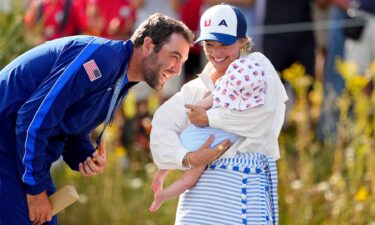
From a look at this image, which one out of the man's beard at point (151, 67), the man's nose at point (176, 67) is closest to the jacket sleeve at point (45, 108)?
the man's beard at point (151, 67)

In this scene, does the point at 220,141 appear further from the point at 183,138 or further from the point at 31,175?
the point at 31,175

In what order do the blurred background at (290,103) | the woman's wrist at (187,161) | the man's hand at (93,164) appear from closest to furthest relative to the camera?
1. the woman's wrist at (187,161)
2. the man's hand at (93,164)
3. the blurred background at (290,103)

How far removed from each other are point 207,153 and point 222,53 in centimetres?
47

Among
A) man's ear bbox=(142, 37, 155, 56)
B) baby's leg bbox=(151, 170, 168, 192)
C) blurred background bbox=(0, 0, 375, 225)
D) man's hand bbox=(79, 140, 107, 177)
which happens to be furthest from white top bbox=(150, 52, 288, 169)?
blurred background bbox=(0, 0, 375, 225)

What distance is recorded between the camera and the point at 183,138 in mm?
5723

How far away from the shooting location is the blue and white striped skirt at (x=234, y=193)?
5598mm

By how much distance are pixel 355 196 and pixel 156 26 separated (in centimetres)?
240

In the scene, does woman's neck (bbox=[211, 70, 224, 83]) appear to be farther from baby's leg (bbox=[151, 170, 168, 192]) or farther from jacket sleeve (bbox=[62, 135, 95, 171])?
jacket sleeve (bbox=[62, 135, 95, 171])

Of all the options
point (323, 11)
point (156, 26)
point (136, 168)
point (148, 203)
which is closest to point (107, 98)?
point (156, 26)

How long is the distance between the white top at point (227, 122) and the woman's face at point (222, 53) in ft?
0.32

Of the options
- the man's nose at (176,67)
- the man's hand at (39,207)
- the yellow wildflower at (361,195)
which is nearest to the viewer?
the man's hand at (39,207)

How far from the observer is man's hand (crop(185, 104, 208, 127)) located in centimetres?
561

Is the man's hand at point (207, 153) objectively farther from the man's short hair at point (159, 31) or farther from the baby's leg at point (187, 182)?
the man's short hair at point (159, 31)

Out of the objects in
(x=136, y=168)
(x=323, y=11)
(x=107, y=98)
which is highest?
(x=107, y=98)
